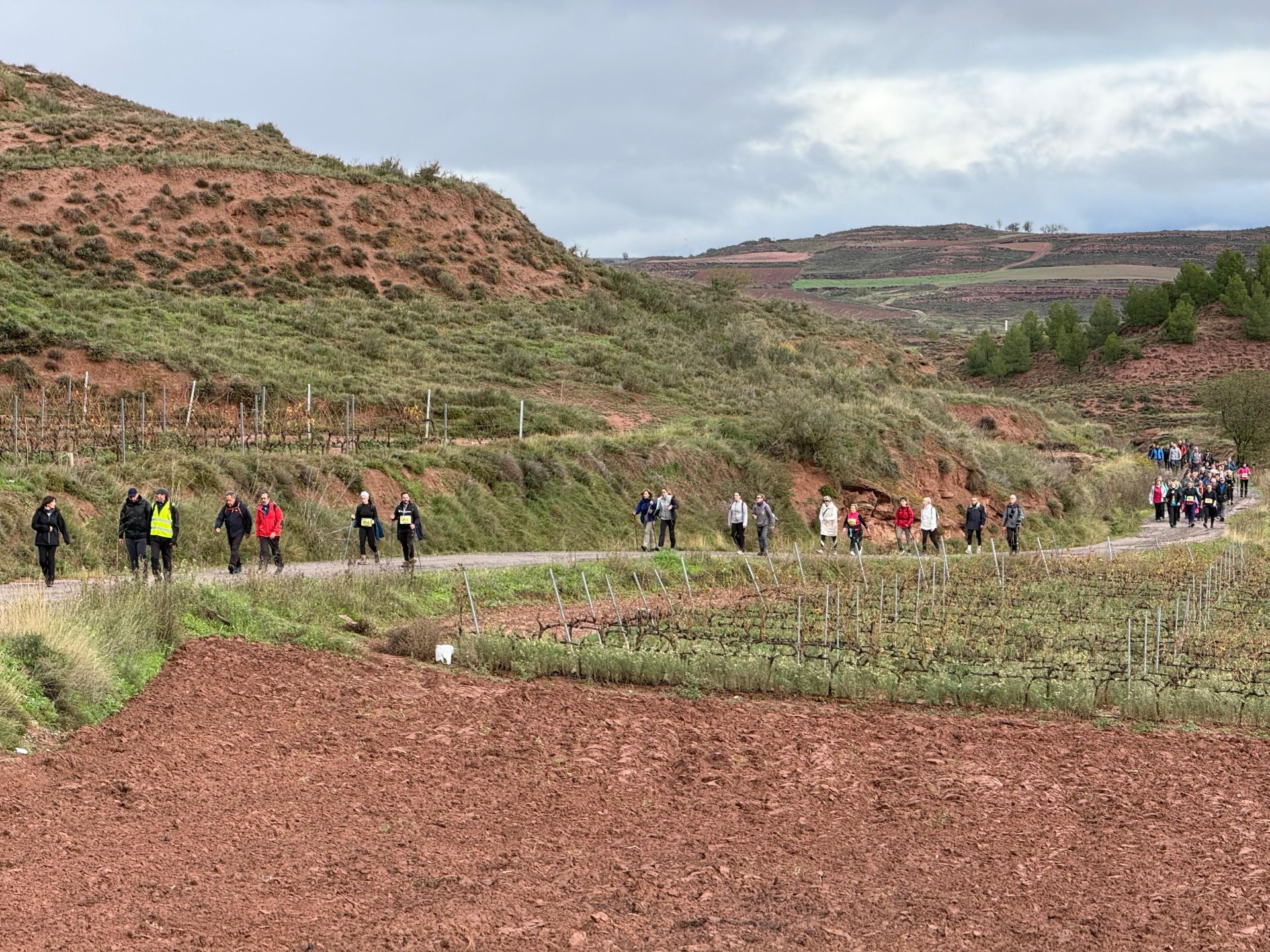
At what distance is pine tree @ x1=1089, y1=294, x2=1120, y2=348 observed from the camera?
97.8 m

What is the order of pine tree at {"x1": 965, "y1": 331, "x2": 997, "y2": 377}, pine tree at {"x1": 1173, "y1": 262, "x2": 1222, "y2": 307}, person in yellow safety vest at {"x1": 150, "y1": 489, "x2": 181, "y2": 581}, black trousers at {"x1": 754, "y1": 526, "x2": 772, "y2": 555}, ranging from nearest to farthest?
1. person in yellow safety vest at {"x1": 150, "y1": 489, "x2": 181, "y2": 581}
2. black trousers at {"x1": 754, "y1": 526, "x2": 772, "y2": 555}
3. pine tree at {"x1": 965, "y1": 331, "x2": 997, "y2": 377}
4. pine tree at {"x1": 1173, "y1": 262, "x2": 1222, "y2": 307}

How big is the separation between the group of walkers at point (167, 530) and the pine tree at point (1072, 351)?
3161 inches

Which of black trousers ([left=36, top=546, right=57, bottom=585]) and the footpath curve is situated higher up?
black trousers ([left=36, top=546, right=57, bottom=585])

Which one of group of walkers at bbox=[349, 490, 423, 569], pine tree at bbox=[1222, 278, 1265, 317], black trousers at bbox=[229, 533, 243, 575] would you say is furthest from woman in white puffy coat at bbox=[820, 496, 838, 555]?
pine tree at bbox=[1222, 278, 1265, 317]

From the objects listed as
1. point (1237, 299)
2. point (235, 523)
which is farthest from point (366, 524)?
point (1237, 299)

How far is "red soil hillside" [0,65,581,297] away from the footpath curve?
2375cm

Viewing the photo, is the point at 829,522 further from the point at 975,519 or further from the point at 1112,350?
the point at 1112,350

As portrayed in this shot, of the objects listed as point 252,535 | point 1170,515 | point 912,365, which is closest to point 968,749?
point 252,535

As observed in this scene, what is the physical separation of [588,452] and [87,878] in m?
24.8

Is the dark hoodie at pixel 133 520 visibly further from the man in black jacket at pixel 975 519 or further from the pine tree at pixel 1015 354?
the pine tree at pixel 1015 354

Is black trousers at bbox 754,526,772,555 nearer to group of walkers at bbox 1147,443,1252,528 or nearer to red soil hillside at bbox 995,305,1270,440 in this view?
group of walkers at bbox 1147,443,1252,528

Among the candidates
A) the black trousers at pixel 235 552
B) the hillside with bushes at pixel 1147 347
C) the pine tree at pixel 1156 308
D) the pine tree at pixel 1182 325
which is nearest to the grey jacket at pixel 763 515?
the black trousers at pixel 235 552

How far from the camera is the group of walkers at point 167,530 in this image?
62.2ft

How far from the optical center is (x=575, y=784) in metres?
10.8
